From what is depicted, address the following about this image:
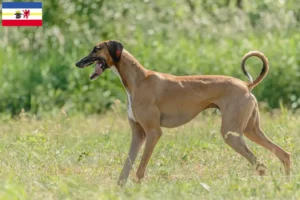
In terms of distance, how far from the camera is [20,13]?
54.5ft

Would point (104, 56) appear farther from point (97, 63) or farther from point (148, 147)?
point (148, 147)

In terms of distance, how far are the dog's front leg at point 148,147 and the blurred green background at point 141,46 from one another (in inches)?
265

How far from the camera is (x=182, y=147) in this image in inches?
458

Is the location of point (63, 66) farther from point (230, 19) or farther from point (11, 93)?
point (230, 19)

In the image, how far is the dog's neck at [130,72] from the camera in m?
9.99

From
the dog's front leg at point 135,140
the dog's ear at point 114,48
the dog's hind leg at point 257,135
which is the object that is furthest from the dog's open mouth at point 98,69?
the dog's hind leg at point 257,135

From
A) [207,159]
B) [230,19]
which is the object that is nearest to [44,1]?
[230,19]

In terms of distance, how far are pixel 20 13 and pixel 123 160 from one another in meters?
6.31

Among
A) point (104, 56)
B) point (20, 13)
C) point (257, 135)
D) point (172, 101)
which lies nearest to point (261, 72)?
point (257, 135)

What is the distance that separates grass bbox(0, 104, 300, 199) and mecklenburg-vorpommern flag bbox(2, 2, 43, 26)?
10.4 ft

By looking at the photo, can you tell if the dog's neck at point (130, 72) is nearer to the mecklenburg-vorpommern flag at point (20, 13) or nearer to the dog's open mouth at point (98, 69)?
the dog's open mouth at point (98, 69)

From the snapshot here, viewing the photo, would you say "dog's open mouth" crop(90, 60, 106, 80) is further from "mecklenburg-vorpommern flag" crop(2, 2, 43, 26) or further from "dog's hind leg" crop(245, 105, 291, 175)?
"mecklenburg-vorpommern flag" crop(2, 2, 43, 26)

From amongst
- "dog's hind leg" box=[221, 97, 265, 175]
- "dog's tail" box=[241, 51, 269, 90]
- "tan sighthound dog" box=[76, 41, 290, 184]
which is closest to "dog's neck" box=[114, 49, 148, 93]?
"tan sighthound dog" box=[76, 41, 290, 184]

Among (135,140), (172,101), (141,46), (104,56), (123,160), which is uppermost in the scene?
(104,56)
